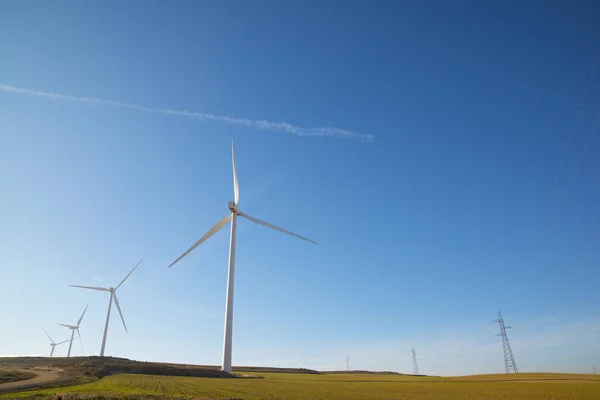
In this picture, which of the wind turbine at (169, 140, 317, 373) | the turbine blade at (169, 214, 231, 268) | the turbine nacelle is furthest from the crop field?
the turbine nacelle

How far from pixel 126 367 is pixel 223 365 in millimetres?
30172

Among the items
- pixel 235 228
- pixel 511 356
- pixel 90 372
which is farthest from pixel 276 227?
pixel 511 356

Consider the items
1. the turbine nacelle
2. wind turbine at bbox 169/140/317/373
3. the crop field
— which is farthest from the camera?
the turbine nacelle

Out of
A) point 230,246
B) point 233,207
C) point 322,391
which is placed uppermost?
point 233,207

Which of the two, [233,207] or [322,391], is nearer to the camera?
[322,391]

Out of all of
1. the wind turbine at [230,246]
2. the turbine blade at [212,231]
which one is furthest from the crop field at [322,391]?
the turbine blade at [212,231]

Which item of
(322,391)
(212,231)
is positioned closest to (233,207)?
(212,231)

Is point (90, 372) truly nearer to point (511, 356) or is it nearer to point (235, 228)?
point (235, 228)

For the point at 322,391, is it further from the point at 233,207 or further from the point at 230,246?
the point at 233,207

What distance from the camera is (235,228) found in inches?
3305

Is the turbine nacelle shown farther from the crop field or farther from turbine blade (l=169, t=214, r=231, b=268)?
the crop field

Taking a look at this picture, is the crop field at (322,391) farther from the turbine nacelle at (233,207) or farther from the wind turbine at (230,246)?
the turbine nacelle at (233,207)

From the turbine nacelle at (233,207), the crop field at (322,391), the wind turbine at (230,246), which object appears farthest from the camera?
the turbine nacelle at (233,207)

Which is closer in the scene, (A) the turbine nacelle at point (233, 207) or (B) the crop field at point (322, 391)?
(B) the crop field at point (322, 391)
